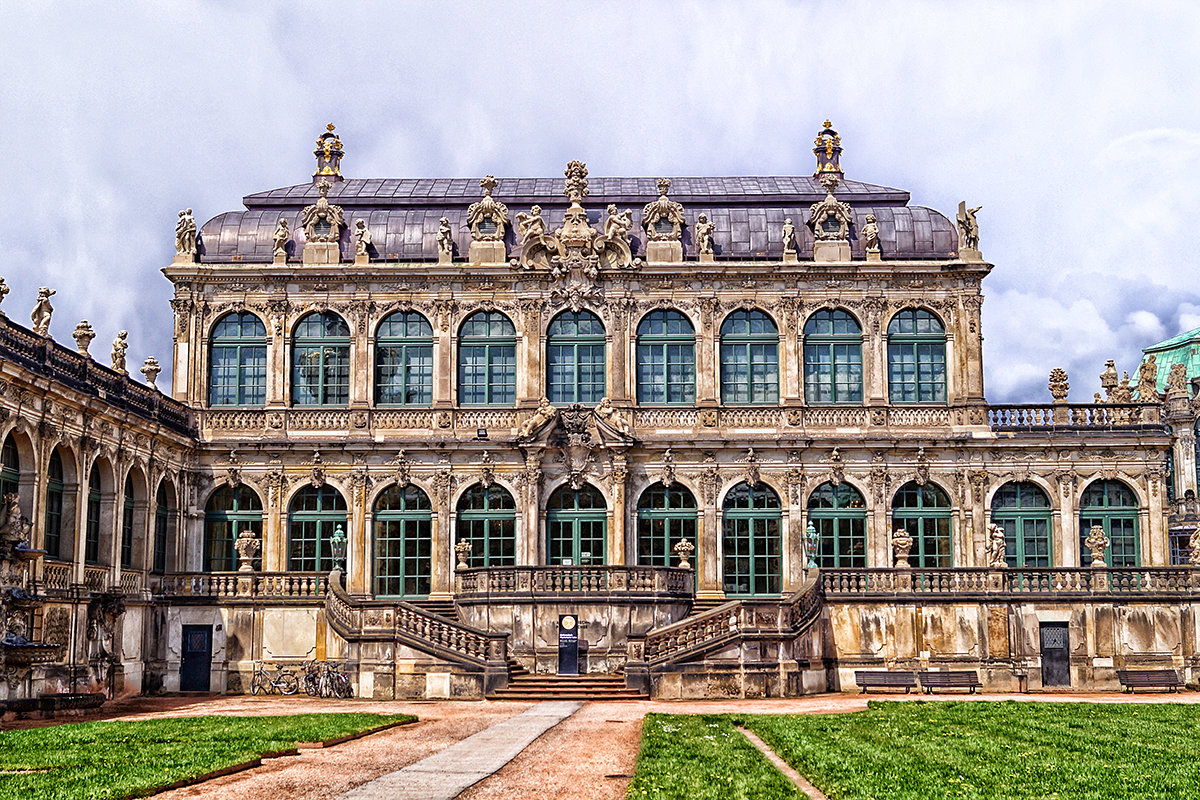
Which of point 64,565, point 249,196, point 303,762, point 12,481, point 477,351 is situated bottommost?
point 303,762

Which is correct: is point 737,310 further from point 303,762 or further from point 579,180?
point 303,762

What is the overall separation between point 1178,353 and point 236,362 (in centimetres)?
4464

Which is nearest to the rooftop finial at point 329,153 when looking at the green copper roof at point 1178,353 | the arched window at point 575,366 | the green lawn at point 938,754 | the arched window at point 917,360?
the arched window at point 575,366

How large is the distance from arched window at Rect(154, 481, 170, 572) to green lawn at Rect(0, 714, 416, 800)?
13264 millimetres

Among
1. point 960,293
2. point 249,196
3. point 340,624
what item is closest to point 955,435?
point 960,293

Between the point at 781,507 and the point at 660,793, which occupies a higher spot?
the point at 781,507

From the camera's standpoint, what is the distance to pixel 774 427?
40.1m

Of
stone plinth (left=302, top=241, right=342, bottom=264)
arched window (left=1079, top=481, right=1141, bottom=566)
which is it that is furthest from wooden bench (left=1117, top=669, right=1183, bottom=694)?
stone plinth (left=302, top=241, right=342, bottom=264)

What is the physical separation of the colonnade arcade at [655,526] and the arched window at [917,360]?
276 centimetres

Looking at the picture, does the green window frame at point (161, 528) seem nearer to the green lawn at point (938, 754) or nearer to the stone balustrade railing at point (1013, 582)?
the stone balustrade railing at point (1013, 582)

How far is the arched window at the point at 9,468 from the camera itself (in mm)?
28703

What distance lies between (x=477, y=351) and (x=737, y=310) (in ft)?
26.1

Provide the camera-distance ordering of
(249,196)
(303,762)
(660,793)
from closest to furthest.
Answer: (660,793), (303,762), (249,196)

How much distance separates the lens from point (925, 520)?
39750 millimetres
